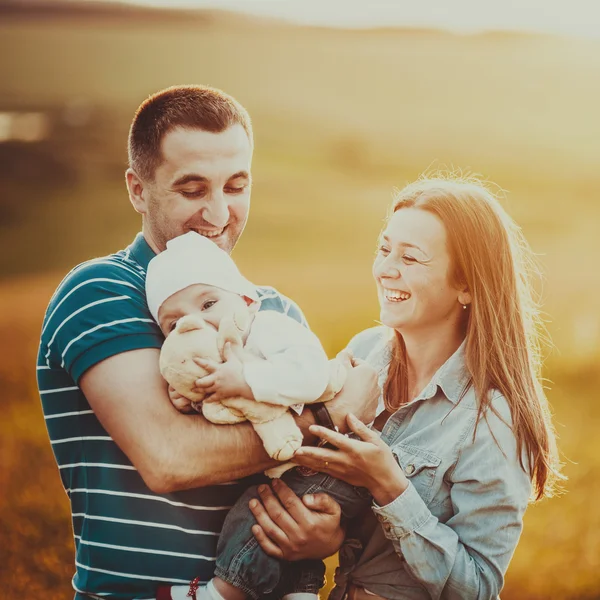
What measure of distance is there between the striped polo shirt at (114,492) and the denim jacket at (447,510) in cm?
50

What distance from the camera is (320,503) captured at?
1967 mm

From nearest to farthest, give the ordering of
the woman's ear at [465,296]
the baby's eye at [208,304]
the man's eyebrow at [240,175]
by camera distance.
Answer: the baby's eye at [208,304]
the man's eyebrow at [240,175]
the woman's ear at [465,296]

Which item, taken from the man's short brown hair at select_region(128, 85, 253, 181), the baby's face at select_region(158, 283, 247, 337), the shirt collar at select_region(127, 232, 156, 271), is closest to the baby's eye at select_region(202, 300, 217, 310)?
the baby's face at select_region(158, 283, 247, 337)

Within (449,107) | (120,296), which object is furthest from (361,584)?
(449,107)

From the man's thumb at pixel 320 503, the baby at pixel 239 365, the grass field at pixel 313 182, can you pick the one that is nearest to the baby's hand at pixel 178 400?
the baby at pixel 239 365

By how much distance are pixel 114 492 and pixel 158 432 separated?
300mm

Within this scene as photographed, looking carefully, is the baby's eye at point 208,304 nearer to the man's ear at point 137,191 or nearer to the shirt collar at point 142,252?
the shirt collar at point 142,252

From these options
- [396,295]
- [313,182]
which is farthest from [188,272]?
[313,182]

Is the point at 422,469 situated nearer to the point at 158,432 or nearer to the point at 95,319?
the point at 158,432

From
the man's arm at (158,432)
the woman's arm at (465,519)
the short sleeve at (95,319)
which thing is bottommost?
the woman's arm at (465,519)

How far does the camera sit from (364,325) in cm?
661

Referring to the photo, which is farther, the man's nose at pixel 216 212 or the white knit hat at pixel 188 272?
the man's nose at pixel 216 212

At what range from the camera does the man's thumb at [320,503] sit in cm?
197

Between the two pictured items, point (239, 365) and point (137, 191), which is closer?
point (239, 365)
